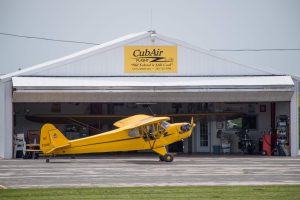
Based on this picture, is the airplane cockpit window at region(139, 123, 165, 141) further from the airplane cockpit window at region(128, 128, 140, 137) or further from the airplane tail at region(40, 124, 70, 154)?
the airplane tail at region(40, 124, 70, 154)

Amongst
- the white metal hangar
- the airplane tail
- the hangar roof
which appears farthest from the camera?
the hangar roof

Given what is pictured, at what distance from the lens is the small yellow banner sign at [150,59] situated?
140ft

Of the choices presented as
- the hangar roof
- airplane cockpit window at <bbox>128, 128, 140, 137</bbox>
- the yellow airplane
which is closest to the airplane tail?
the yellow airplane

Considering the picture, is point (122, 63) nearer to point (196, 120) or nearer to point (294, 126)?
point (196, 120)

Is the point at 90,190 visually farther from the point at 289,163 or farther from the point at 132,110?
the point at 132,110

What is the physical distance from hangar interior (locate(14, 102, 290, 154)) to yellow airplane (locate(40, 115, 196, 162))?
8021mm

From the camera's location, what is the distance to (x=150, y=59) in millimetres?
42906

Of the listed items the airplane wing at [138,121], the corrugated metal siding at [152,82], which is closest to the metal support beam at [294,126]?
the corrugated metal siding at [152,82]

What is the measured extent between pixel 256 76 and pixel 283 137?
3802 mm

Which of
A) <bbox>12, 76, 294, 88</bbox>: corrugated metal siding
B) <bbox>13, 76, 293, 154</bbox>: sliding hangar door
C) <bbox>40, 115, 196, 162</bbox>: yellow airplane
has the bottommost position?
<bbox>40, 115, 196, 162</bbox>: yellow airplane

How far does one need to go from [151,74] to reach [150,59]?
88 cm

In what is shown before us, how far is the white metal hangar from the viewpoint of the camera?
40500 millimetres

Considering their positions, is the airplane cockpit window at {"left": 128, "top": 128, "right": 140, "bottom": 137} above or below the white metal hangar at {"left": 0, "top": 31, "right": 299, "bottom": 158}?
below

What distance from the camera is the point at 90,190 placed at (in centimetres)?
2242
